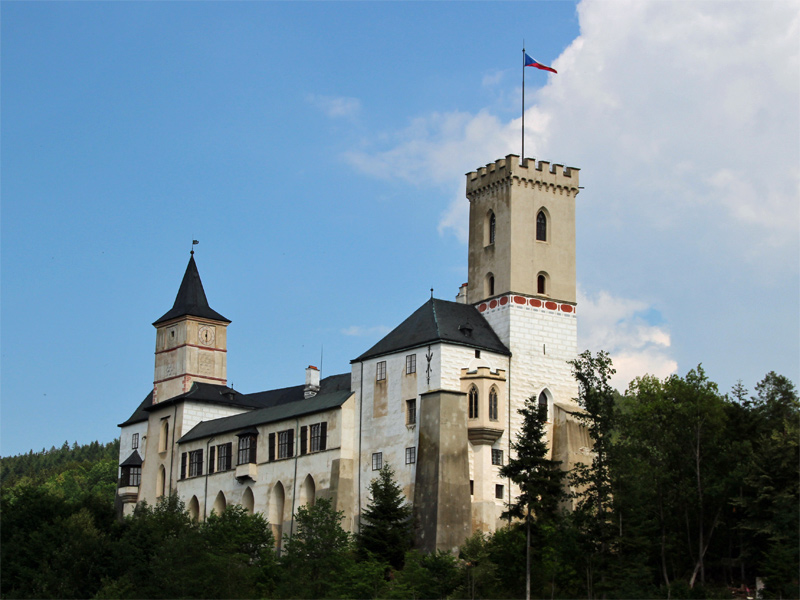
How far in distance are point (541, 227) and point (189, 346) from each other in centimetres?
3188

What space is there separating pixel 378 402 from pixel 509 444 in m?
7.75

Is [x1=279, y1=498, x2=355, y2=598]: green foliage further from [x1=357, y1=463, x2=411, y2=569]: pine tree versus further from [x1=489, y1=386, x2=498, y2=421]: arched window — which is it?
[x1=489, y1=386, x2=498, y2=421]: arched window

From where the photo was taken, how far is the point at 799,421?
6059cm

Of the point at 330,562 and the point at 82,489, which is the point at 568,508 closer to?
the point at 330,562

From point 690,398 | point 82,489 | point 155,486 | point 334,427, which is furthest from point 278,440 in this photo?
point 82,489

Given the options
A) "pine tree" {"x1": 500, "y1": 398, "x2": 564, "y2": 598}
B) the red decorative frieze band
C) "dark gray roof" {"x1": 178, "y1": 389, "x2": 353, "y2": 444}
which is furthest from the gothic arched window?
"pine tree" {"x1": 500, "y1": 398, "x2": 564, "y2": 598}

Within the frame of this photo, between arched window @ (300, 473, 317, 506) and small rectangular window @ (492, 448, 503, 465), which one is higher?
small rectangular window @ (492, 448, 503, 465)

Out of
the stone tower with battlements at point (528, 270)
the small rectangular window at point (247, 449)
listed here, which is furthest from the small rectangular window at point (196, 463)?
the stone tower with battlements at point (528, 270)

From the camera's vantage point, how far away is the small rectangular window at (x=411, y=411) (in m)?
71.8

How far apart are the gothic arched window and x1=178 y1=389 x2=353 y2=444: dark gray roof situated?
8.72 metres

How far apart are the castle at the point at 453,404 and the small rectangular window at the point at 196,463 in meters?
0.12

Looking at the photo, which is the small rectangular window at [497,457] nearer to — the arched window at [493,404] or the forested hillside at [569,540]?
the arched window at [493,404]

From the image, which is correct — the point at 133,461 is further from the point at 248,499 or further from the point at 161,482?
the point at 248,499

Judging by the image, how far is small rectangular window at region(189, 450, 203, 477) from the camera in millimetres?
85938
